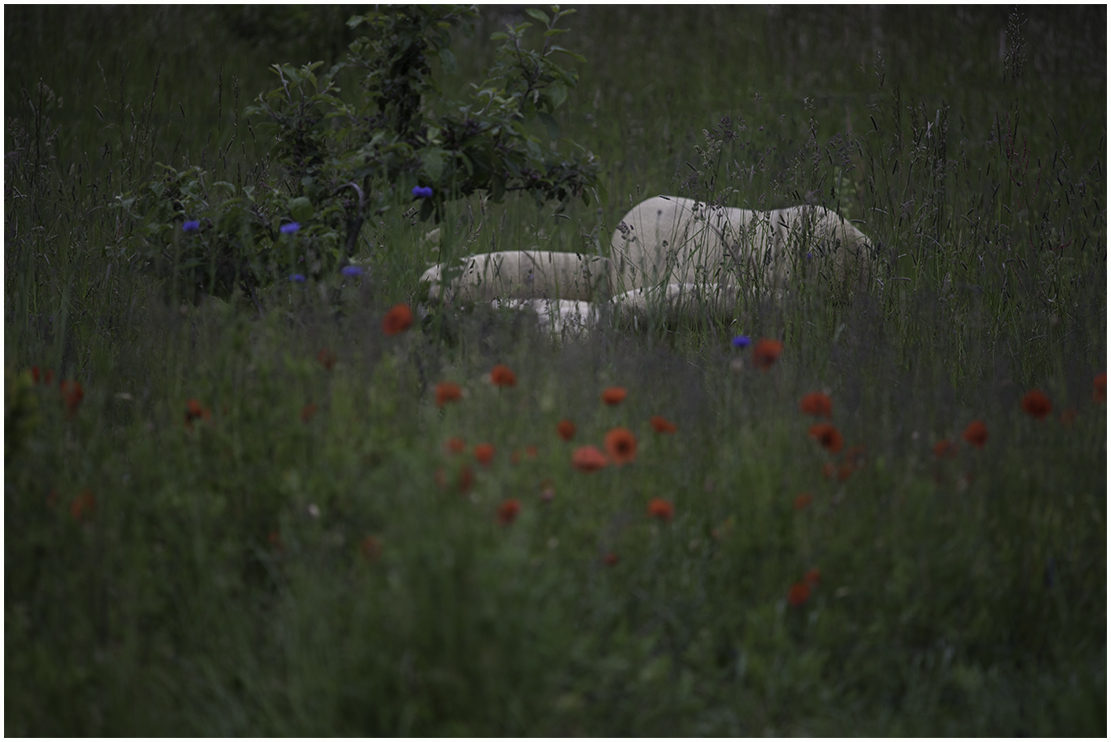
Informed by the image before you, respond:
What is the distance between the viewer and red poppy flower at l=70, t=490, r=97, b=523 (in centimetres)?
164

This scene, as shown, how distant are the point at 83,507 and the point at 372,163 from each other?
58.5 inches

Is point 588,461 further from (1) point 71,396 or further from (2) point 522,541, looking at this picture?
(1) point 71,396

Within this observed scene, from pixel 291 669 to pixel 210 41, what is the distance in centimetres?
771

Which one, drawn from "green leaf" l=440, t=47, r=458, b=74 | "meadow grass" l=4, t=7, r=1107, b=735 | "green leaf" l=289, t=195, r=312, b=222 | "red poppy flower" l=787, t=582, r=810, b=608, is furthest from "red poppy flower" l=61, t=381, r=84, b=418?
"red poppy flower" l=787, t=582, r=810, b=608

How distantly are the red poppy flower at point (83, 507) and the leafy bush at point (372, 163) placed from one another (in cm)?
111

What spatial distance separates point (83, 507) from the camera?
5.44ft

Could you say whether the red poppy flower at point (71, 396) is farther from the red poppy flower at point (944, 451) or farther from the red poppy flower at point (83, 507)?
the red poppy flower at point (944, 451)

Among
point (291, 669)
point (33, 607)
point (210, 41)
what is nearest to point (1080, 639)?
point (291, 669)

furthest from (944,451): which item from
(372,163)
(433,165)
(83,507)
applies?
(372,163)

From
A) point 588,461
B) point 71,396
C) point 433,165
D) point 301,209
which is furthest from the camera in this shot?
point 301,209

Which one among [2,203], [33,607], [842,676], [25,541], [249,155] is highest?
[249,155]

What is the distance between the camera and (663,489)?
6.37 feet

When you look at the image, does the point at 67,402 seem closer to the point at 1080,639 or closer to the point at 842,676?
the point at 842,676

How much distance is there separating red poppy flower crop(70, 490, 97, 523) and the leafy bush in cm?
111
